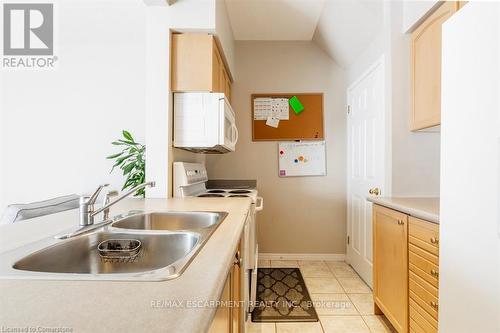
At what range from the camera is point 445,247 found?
44.8 inches

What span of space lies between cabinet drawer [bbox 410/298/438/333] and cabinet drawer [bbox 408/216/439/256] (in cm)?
33

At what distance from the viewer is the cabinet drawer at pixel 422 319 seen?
Answer: 135 cm

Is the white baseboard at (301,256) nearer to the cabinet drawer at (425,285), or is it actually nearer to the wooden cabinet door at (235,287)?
the cabinet drawer at (425,285)

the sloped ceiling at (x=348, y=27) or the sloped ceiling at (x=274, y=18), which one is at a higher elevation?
the sloped ceiling at (x=274, y=18)

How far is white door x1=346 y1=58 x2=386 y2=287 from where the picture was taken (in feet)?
7.79

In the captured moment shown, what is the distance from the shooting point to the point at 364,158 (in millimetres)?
2730

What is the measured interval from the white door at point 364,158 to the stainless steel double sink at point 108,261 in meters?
1.77

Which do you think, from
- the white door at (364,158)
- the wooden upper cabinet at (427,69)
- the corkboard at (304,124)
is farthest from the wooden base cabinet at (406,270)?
the corkboard at (304,124)

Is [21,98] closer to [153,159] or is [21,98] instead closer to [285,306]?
[153,159]

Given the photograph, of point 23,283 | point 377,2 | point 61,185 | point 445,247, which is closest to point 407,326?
point 445,247

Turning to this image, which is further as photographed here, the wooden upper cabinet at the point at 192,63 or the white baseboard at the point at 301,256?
the white baseboard at the point at 301,256

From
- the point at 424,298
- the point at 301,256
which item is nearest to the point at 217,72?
the point at 424,298

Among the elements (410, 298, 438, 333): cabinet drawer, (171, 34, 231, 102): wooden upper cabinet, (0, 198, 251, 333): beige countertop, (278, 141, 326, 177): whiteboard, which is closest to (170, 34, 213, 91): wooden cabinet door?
(171, 34, 231, 102): wooden upper cabinet

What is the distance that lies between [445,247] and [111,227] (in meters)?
1.34
